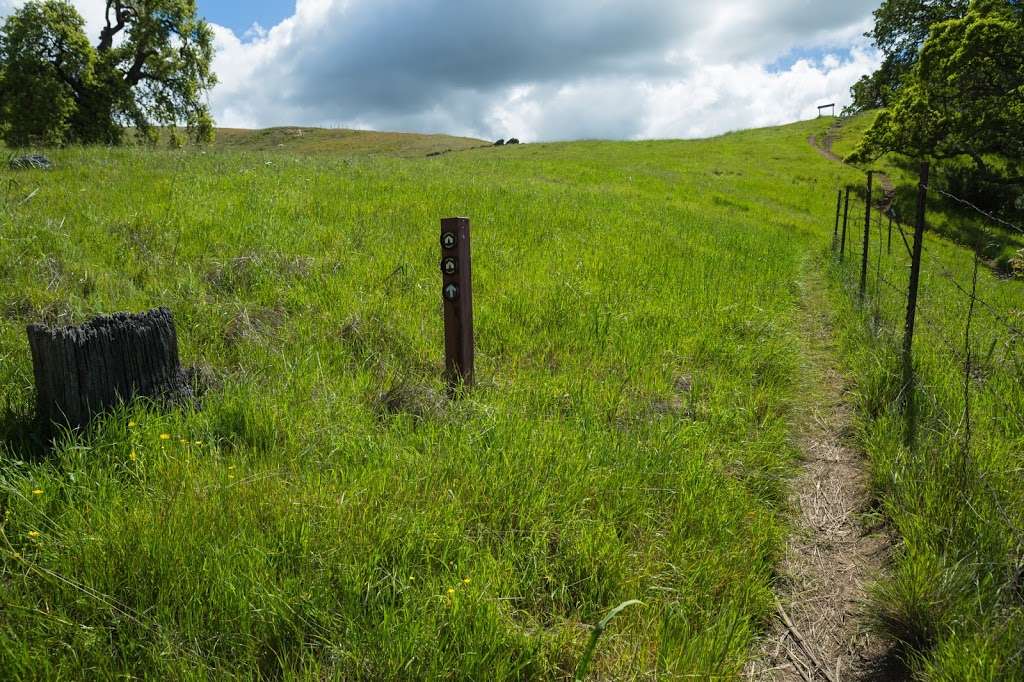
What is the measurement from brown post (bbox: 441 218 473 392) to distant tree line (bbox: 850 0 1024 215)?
1951cm

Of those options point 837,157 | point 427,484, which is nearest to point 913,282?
point 427,484

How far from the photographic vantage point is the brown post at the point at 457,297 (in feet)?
14.5

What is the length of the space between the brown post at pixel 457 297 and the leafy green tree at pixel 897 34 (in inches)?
1227

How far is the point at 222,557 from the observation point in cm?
234

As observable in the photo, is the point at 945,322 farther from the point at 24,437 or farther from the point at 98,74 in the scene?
the point at 98,74

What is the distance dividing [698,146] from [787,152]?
6377mm

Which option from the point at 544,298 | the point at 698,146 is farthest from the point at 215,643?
the point at 698,146

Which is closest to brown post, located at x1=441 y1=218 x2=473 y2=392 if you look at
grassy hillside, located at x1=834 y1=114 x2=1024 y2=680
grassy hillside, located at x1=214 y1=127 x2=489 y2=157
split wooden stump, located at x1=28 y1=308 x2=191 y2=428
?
split wooden stump, located at x1=28 y1=308 x2=191 y2=428

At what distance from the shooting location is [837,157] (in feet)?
140

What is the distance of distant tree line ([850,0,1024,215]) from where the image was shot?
19734 millimetres

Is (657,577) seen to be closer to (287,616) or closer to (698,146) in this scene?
(287,616)

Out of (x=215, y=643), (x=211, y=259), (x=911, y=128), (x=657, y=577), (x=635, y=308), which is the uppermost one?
(x=911, y=128)

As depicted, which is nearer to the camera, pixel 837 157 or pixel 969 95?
pixel 969 95

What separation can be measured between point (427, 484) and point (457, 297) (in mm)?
1799
